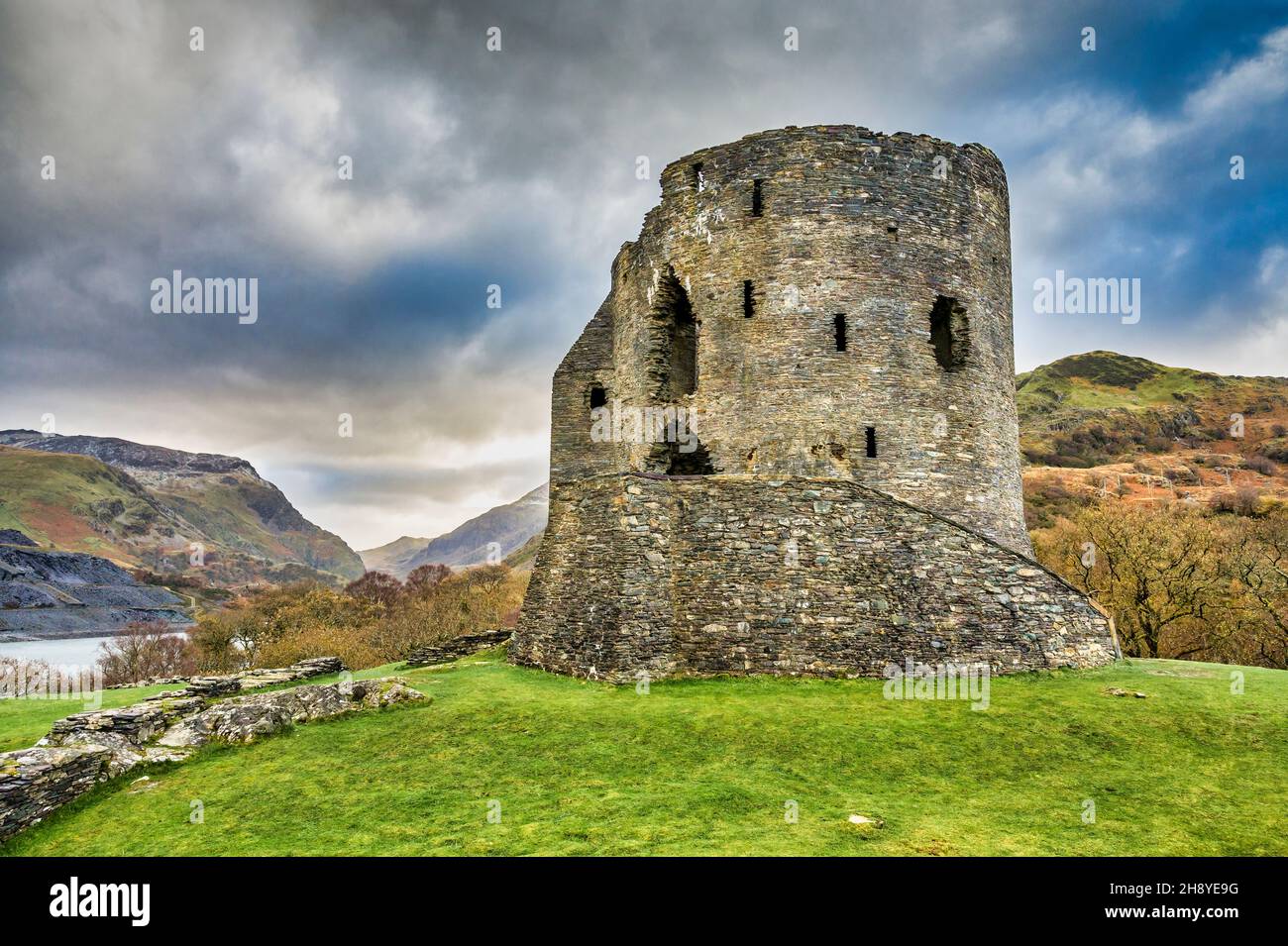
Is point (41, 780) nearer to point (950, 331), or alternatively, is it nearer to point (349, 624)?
point (950, 331)

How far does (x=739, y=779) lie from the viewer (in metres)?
7.79

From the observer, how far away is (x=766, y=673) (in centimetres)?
1222

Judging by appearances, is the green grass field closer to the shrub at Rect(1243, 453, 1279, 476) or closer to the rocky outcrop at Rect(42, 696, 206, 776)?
the rocky outcrop at Rect(42, 696, 206, 776)

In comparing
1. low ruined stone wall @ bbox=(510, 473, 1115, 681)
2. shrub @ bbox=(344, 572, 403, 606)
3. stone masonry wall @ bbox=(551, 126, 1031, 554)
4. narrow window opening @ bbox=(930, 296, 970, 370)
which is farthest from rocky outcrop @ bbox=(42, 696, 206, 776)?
shrub @ bbox=(344, 572, 403, 606)

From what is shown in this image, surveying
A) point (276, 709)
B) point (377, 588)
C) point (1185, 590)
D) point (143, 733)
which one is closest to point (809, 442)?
point (276, 709)

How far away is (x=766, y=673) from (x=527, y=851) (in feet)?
22.9

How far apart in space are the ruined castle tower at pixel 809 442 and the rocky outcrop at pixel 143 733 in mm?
3943

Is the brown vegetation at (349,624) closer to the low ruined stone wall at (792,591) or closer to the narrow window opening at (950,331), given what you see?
the low ruined stone wall at (792,591)

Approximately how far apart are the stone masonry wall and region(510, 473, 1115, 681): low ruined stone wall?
154 inches

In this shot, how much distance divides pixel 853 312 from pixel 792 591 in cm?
804

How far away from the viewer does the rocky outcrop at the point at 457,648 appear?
17250 mm

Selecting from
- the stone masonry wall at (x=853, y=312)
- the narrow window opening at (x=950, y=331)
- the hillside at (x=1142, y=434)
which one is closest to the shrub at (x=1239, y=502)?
the hillside at (x=1142, y=434)
